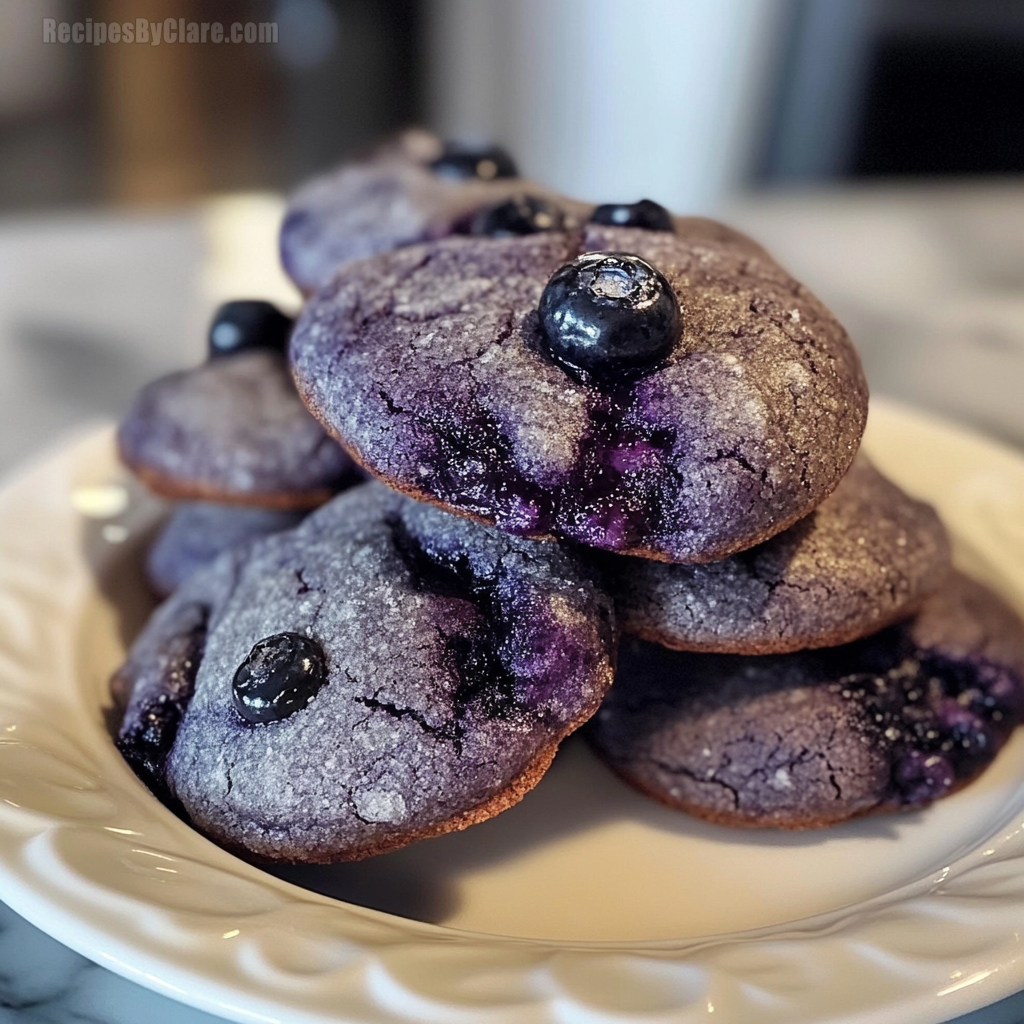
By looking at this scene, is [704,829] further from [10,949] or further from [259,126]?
[259,126]

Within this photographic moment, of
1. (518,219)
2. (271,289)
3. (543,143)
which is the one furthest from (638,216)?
(543,143)

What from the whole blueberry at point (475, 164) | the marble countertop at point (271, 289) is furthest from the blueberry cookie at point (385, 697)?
the marble countertop at point (271, 289)

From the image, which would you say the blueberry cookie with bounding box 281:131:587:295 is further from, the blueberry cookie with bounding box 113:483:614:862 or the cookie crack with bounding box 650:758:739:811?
the cookie crack with bounding box 650:758:739:811

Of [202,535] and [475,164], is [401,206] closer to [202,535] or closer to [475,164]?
[475,164]

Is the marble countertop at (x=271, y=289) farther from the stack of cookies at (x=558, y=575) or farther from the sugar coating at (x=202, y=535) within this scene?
the stack of cookies at (x=558, y=575)

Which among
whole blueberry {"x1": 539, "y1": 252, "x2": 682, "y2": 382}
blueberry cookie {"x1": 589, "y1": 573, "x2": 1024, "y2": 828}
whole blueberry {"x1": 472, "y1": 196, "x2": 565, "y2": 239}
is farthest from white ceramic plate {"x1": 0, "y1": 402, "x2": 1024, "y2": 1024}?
whole blueberry {"x1": 472, "y1": 196, "x2": 565, "y2": 239}

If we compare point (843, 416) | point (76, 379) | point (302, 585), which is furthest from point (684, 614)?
point (76, 379)

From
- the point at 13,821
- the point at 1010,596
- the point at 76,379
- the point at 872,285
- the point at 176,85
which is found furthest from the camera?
the point at 176,85
